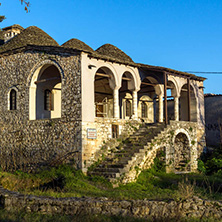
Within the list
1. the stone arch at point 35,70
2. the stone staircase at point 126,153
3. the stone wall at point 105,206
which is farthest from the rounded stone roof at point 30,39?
the stone wall at point 105,206

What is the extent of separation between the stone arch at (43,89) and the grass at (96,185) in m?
4.27

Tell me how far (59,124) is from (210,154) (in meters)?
11.2

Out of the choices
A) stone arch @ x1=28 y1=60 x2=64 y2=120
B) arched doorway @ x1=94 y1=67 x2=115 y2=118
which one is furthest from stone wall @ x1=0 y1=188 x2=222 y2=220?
arched doorway @ x1=94 y1=67 x2=115 y2=118

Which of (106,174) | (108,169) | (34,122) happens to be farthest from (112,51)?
(106,174)

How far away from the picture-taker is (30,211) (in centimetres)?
1004

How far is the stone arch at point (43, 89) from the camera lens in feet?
64.3

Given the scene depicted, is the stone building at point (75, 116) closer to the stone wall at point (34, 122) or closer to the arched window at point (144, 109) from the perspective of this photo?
the stone wall at point (34, 122)

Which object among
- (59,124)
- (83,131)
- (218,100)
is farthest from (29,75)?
(218,100)

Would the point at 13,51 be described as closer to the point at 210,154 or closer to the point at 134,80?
the point at 134,80

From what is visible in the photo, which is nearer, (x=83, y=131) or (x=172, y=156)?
(x=83, y=131)

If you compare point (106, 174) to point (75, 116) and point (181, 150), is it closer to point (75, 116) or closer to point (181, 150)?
point (75, 116)

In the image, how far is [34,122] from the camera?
19391mm

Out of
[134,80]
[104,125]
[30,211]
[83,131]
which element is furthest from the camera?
[134,80]

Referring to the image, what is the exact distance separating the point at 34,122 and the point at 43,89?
2744 millimetres
